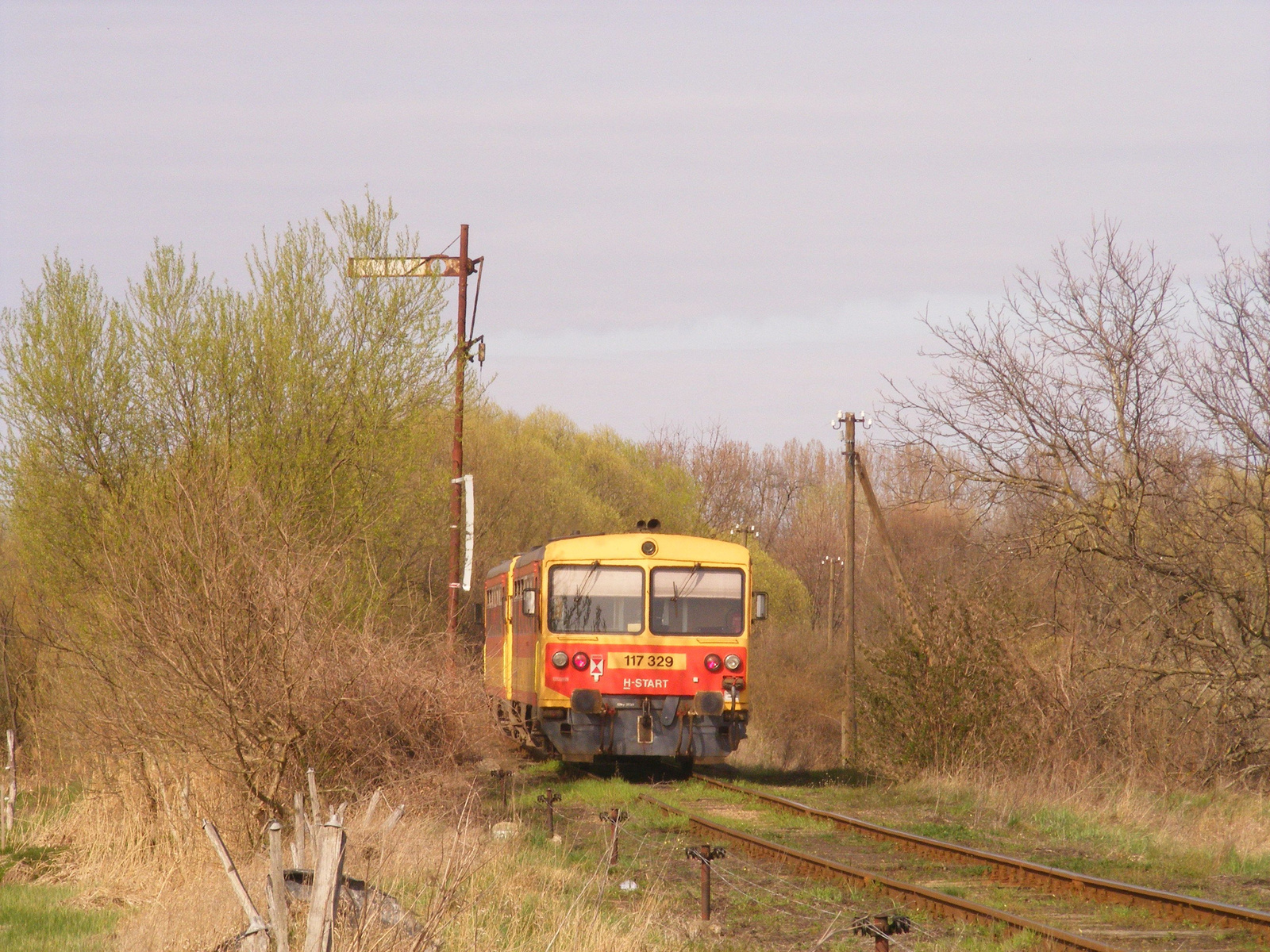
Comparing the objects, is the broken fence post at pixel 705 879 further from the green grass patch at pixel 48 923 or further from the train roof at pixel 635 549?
the train roof at pixel 635 549

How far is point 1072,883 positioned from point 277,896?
6165 mm

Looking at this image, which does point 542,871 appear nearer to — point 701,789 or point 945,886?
point 945,886

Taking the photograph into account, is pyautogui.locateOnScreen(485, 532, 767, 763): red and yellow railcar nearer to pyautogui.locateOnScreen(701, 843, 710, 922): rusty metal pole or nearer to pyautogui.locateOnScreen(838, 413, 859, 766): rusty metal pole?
pyautogui.locateOnScreen(838, 413, 859, 766): rusty metal pole

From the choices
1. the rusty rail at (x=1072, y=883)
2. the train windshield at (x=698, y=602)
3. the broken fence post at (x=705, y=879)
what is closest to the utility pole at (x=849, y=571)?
the train windshield at (x=698, y=602)

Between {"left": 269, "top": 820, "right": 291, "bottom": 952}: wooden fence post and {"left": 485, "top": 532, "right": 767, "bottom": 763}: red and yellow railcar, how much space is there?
10.1 metres

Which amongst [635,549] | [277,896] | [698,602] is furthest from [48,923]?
[698,602]

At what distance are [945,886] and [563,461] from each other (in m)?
35.0

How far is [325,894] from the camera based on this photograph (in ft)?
17.5

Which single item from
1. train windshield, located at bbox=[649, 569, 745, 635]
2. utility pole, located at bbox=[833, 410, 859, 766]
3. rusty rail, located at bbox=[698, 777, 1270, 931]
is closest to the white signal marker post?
utility pole, located at bbox=[833, 410, 859, 766]

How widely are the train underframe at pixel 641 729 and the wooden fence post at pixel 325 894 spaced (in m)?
10.5

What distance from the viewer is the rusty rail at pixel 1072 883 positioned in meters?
8.35

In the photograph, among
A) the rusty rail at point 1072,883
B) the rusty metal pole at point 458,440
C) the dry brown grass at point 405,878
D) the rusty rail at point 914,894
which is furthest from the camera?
the rusty metal pole at point 458,440

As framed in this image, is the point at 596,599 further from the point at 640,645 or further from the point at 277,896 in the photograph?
the point at 277,896

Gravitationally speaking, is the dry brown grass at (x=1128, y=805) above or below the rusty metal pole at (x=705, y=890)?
below
